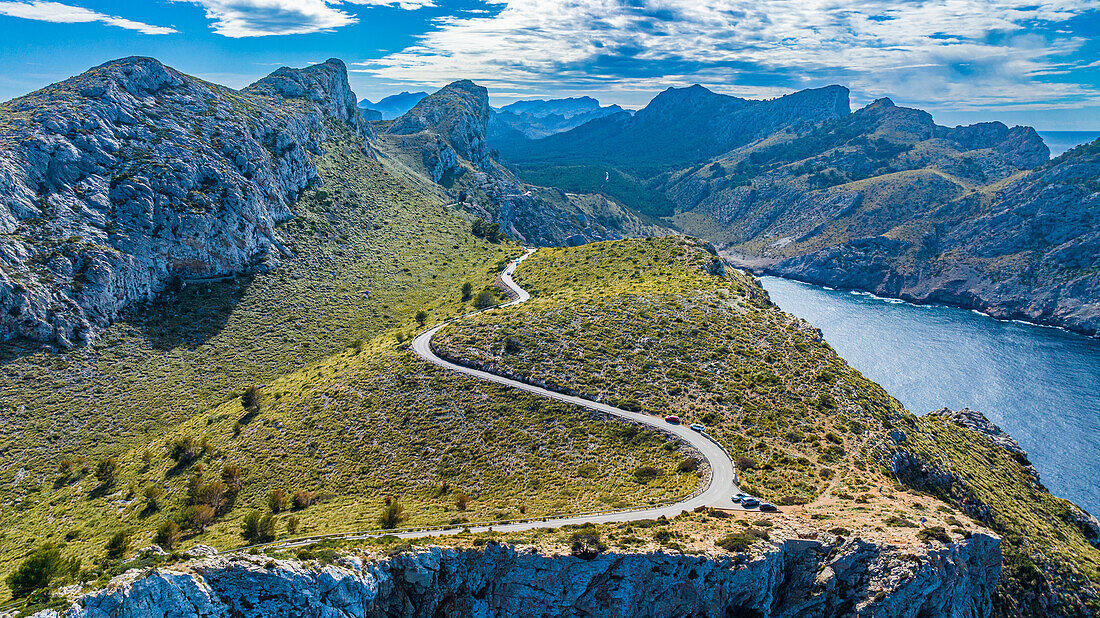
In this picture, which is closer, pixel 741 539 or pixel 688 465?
pixel 741 539

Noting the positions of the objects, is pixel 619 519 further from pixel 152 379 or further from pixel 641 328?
pixel 152 379

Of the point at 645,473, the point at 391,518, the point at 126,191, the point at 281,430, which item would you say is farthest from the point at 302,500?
the point at 126,191

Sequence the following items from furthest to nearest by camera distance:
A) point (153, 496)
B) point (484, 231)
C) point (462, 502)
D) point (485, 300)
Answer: point (484, 231) → point (485, 300) → point (153, 496) → point (462, 502)

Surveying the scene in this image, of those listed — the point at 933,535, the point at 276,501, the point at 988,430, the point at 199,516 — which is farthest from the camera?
the point at 988,430

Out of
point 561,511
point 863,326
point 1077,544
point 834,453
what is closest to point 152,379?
point 561,511

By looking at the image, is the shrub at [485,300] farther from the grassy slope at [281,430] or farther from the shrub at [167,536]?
the shrub at [167,536]

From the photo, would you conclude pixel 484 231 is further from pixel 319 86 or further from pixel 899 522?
pixel 899 522

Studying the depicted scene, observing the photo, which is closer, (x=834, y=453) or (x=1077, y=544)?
(x=834, y=453)
